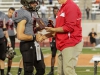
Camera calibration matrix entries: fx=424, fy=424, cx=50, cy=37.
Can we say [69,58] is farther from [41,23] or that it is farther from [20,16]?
[20,16]

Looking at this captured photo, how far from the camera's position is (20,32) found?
Result: 7.29 meters


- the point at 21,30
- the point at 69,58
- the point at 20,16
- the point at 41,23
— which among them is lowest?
the point at 69,58

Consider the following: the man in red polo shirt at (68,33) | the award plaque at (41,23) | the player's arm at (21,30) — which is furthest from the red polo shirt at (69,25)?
the player's arm at (21,30)

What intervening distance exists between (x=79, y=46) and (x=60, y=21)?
53 centimetres

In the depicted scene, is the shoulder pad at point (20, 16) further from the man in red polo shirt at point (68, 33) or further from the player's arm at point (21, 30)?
the man in red polo shirt at point (68, 33)

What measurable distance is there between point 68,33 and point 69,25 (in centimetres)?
17

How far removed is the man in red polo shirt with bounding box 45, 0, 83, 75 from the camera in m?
6.72

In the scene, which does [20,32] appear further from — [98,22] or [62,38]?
[98,22]

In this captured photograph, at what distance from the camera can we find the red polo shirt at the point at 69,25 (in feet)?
22.0

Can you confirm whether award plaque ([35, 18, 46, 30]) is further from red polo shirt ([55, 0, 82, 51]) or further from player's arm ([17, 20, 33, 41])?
red polo shirt ([55, 0, 82, 51])

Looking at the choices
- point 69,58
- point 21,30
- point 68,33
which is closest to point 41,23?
point 21,30

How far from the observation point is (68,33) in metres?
6.82

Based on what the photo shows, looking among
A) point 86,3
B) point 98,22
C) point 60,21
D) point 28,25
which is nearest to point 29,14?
point 28,25

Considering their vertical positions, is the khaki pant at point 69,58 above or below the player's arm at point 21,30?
below
